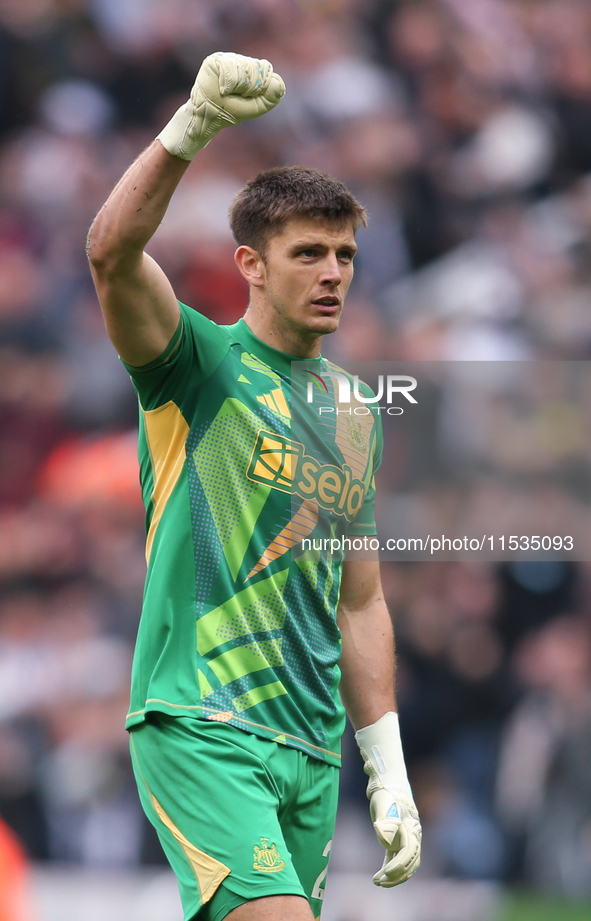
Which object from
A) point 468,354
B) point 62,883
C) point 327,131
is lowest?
point 62,883

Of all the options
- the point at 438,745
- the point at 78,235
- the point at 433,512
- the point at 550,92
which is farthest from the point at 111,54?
the point at 438,745

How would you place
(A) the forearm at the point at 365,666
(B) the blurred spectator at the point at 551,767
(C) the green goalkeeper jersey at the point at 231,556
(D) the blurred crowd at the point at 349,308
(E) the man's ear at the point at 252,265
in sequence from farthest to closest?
1. (D) the blurred crowd at the point at 349,308
2. (B) the blurred spectator at the point at 551,767
3. (A) the forearm at the point at 365,666
4. (E) the man's ear at the point at 252,265
5. (C) the green goalkeeper jersey at the point at 231,556

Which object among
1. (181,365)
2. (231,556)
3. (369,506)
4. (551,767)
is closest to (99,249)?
(181,365)

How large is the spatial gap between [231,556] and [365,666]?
74 cm

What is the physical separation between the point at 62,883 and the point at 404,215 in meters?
3.84

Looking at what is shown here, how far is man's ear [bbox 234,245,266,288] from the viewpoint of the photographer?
3111 millimetres

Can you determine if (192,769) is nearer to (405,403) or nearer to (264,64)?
(264,64)

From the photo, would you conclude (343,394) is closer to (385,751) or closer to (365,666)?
(365,666)

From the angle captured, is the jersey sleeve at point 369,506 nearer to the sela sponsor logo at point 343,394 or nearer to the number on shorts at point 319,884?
the sela sponsor logo at point 343,394

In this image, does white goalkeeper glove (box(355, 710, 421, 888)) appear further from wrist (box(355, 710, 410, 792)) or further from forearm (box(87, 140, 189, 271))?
forearm (box(87, 140, 189, 271))

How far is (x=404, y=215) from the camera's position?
5957mm

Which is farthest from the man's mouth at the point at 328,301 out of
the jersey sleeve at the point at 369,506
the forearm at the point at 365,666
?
the forearm at the point at 365,666

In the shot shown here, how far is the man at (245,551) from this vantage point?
2506mm

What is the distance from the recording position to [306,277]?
9.93 ft
